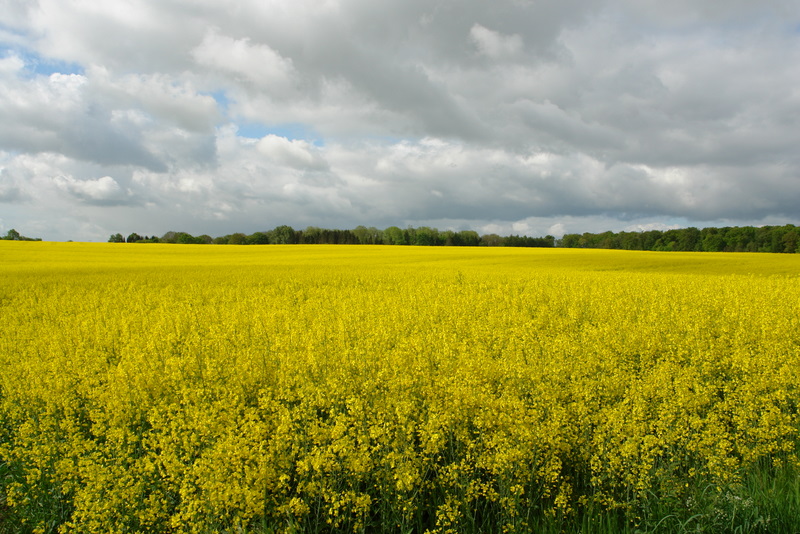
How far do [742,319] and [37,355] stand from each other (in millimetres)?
14683

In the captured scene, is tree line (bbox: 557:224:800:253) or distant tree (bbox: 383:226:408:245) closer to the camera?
tree line (bbox: 557:224:800:253)

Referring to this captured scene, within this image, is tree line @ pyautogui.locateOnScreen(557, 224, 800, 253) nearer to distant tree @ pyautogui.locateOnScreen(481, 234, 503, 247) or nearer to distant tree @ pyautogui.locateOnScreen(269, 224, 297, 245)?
distant tree @ pyautogui.locateOnScreen(481, 234, 503, 247)

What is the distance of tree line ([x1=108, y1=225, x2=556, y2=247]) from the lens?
7756cm

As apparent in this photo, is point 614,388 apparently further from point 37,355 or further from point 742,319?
point 37,355

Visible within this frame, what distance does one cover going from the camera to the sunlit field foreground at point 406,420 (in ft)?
11.8

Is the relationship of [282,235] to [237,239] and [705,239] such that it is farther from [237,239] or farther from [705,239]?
[705,239]

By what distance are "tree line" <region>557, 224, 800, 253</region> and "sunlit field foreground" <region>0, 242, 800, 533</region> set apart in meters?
74.5

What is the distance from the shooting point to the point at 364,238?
268ft

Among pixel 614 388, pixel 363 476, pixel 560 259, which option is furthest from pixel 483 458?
pixel 560 259

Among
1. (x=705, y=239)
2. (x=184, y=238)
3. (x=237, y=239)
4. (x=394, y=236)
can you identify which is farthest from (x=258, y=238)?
(x=705, y=239)

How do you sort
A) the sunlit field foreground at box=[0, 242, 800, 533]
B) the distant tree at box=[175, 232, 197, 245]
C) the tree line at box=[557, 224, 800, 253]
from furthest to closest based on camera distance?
the distant tree at box=[175, 232, 197, 245] → the tree line at box=[557, 224, 800, 253] → the sunlit field foreground at box=[0, 242, 800, 533]

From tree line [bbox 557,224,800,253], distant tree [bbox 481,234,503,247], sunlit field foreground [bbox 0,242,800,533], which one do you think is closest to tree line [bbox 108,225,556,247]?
distant tree [bbox 481,234,503,247]

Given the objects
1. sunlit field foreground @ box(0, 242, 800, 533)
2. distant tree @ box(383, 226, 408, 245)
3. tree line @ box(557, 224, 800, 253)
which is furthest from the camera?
distant tree @ box(383, 226, 408, 245)

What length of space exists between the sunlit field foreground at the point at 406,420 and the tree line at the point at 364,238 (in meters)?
67.2
